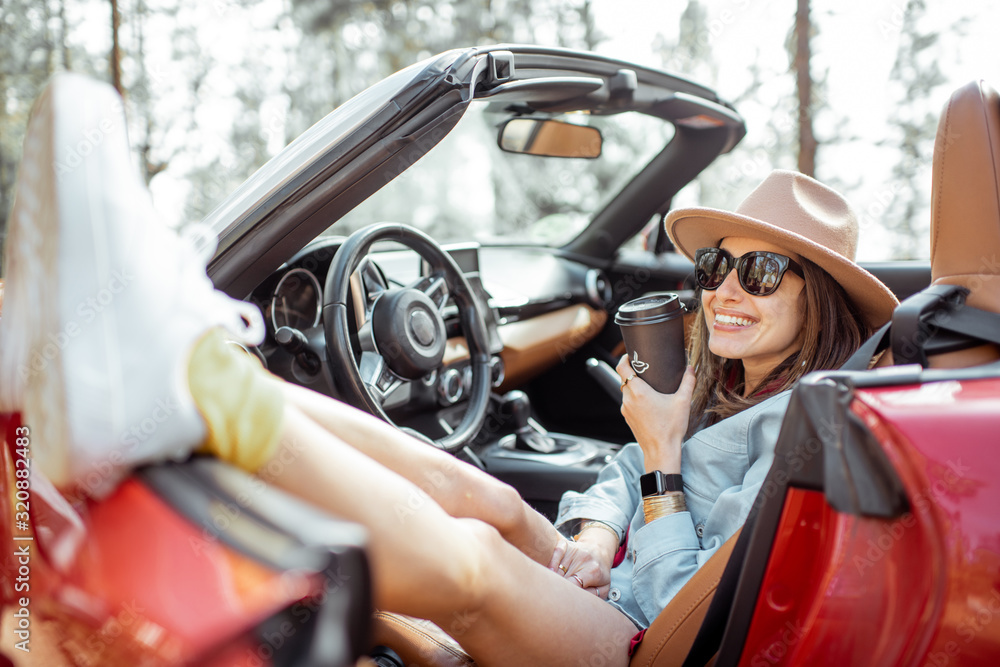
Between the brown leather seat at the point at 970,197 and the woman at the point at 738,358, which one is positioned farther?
the woman at the point at 738,358

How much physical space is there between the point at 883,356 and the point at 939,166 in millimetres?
363

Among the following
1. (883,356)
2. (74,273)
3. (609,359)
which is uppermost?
(74,273)

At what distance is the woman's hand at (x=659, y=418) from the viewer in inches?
75.1

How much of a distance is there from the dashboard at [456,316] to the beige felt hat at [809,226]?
1.09m

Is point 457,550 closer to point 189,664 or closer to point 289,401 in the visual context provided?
point 289,401

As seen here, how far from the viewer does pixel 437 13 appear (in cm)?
1562

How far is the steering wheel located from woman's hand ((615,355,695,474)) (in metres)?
0.65

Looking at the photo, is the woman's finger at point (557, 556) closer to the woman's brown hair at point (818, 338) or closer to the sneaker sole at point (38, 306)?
the woman's brown hair at point (818, 338)

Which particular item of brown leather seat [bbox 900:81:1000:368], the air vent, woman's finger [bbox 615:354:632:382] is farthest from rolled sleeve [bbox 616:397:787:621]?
the air vent

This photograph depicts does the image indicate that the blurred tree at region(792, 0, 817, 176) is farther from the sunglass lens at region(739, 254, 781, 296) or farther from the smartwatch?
the smartwatch

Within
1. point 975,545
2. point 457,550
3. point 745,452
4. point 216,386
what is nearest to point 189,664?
point 216,386

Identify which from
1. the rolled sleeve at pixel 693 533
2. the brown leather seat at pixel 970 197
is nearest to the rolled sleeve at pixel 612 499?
the rolled sleeve at pixel 693 533

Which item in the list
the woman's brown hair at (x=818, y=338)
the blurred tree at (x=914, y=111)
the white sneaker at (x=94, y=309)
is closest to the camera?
the white sneaker at (x=94, y=309)

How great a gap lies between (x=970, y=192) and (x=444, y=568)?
3.66 feet
